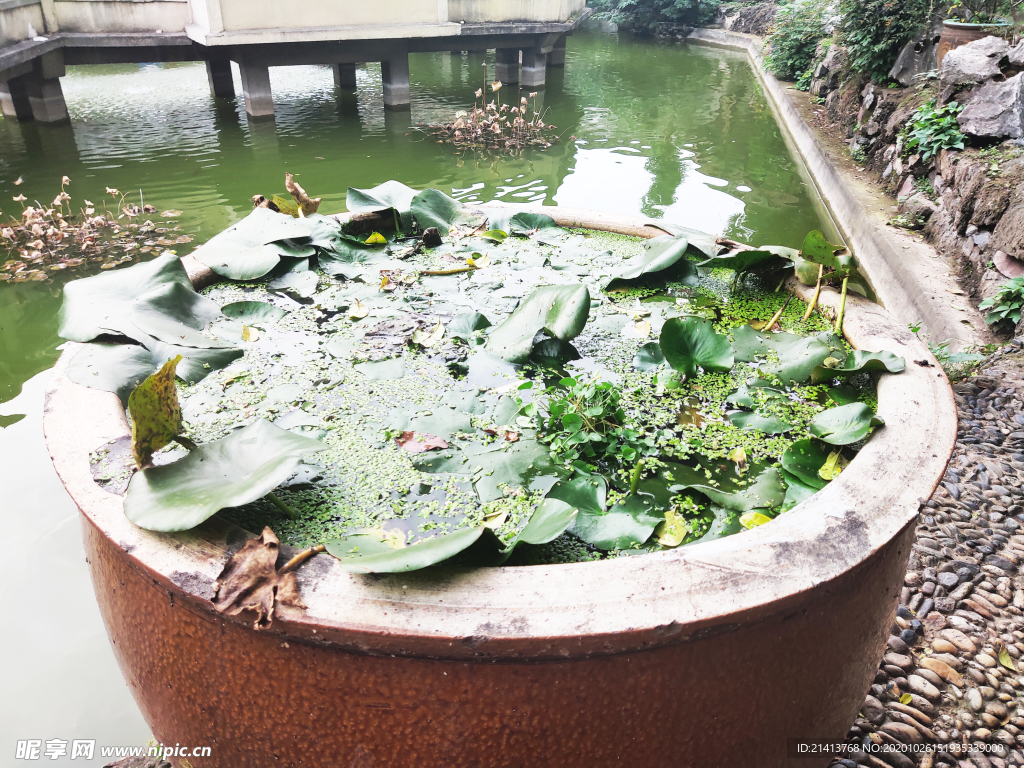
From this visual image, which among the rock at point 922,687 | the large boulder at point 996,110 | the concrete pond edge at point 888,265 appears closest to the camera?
the rock at point 922,687

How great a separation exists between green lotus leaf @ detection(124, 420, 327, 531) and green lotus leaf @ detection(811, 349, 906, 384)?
3.76 ft

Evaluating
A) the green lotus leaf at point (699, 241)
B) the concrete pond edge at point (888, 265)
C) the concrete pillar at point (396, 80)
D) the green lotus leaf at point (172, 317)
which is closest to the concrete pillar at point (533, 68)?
the concrete pillar at point (396, 80)

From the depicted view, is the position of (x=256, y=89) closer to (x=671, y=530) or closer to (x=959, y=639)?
(x=671, y=530)

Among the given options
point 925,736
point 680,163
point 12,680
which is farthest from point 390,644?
point 680,163

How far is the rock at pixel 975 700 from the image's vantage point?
1610 millimetres

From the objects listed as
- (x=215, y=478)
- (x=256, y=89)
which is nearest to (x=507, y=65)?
(x=256, y=89)

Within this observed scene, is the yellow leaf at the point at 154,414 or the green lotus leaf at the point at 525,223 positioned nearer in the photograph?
the yellow leaf at the point at 154,414

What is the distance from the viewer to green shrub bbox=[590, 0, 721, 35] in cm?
1730

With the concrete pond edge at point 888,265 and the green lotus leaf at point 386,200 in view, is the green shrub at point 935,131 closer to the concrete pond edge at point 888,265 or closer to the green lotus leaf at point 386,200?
the concrete pond edge at point 888,265

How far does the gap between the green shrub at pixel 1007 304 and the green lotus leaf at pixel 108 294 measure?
130 inches

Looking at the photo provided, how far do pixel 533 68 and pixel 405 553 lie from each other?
1035 centimetres

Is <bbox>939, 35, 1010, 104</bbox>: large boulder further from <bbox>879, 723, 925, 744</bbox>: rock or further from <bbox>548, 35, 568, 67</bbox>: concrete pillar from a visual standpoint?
<bbox>548, 35, 568, 67</bbox>: concrete pillar

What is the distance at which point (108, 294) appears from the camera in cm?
158

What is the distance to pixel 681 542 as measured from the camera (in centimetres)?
121
